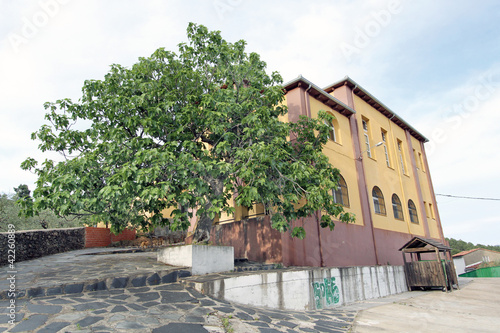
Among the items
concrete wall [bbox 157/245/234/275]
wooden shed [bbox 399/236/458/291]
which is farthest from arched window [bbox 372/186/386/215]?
concrete wall [bbox 157/245/234/275]

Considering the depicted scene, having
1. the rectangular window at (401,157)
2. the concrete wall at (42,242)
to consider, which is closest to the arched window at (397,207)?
the rectangular window at (401,157)

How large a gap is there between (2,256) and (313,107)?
12399 mm

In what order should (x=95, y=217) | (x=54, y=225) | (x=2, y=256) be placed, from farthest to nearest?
(x=54, y=225)
(x=2, y=256)
(x=95, y=217)

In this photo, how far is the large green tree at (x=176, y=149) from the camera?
729 centimetres

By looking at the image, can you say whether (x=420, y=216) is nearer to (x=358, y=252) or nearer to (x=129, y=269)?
(x=358, y=252)

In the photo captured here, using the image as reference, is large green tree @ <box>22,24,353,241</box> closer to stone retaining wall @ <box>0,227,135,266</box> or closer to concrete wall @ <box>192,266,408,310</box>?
concrete wall @ <box>192,266,408,310</box>

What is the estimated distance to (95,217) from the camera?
7.68 meters

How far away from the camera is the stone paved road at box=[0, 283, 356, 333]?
486cm

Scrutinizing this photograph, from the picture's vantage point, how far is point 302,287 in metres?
8.82

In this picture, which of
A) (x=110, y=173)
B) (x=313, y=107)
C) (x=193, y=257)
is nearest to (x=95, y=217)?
(x=110, y=173)

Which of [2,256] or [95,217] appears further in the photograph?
[2,256]

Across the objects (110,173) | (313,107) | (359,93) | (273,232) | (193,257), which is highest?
(359,93)

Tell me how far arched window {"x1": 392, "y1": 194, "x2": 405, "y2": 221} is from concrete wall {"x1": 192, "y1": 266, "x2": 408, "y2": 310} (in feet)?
19.3

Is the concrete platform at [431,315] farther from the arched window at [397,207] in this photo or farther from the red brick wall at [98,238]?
the red brick wall at [98,238]
